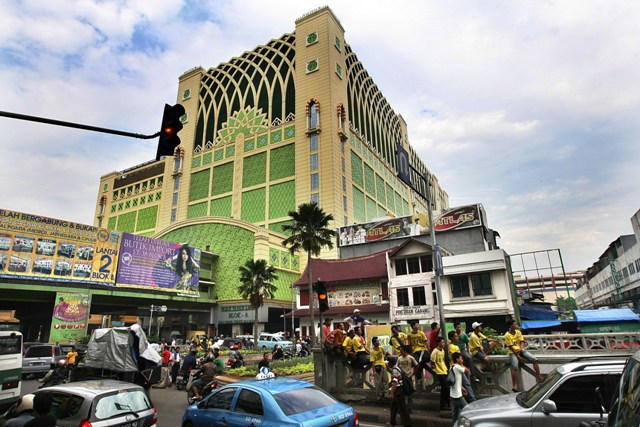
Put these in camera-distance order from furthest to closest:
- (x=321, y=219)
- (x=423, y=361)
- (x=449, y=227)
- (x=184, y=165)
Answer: (x=184, y=165), (x=449, y=227), (x=321, y=219), (x=423, y=361)

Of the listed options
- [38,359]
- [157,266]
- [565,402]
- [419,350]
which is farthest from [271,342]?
[565,402]

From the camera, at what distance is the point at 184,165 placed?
8700cm

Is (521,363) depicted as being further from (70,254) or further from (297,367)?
(70,254)

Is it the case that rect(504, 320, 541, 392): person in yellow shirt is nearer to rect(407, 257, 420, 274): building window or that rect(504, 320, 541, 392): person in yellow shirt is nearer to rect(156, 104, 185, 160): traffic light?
rect(156, 104, 185, 160): traffic light

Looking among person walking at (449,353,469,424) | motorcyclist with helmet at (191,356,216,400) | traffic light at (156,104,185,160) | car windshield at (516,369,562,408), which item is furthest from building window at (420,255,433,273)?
traffic light at (156,104,185,160)

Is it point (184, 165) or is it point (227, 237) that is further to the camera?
point (184, 165)

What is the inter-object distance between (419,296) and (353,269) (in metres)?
7.44

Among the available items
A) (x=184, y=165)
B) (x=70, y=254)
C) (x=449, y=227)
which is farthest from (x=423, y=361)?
(x=184, y=165)

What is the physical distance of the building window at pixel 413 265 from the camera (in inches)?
1294

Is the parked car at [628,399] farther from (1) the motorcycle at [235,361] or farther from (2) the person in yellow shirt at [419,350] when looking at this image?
(1) the motorcycle at [235,361]

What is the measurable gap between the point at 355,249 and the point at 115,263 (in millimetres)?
31084

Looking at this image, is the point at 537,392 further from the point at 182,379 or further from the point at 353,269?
the point at 353,269

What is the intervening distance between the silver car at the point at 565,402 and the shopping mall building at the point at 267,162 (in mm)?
50668

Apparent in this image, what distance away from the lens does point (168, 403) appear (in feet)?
44.4
